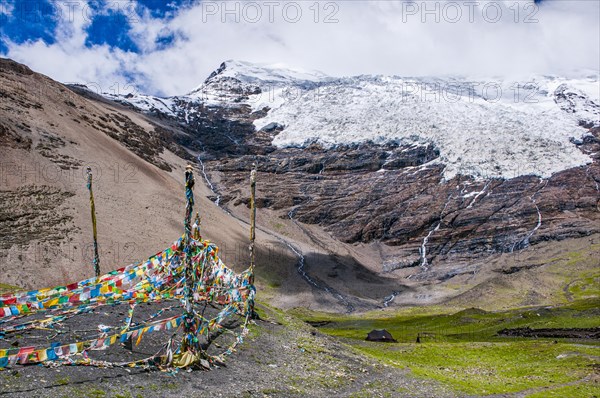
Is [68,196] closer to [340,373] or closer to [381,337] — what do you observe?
[381,337]

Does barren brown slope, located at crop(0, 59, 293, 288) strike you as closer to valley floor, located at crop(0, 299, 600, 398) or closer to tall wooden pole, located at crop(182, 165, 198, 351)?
valley floor, located at crop(0, 299, 600, 398)

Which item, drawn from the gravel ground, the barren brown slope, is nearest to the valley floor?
the gravel ground

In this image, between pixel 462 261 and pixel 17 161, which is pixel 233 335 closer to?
pixel 17 161

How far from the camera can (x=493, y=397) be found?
1190 inches

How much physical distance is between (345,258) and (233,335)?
155106 millimetres

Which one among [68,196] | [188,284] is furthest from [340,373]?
[68,196]

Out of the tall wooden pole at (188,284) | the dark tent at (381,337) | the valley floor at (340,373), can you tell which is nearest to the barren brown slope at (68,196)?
the dark tent at (381,337)

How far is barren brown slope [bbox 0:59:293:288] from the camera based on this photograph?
83.9m

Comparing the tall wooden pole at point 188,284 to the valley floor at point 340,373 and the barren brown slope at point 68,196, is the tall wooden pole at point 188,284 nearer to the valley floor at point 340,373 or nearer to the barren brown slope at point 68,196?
the valley floor at point 340,373

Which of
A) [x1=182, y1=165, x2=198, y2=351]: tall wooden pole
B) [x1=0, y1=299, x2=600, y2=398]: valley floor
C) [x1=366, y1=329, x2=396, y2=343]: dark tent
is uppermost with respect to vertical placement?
[x1=182, y1=165, x2=198, y2=351]: tall wooden pole

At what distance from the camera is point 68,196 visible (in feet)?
335

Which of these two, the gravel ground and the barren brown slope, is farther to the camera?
the barren brown slope

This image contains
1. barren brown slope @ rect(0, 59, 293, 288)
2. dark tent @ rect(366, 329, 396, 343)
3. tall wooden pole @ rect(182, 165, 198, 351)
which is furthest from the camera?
barren brown slope @ rect(0, 59, 293, 288)

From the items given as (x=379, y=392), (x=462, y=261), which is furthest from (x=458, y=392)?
(x=462, y=261)
